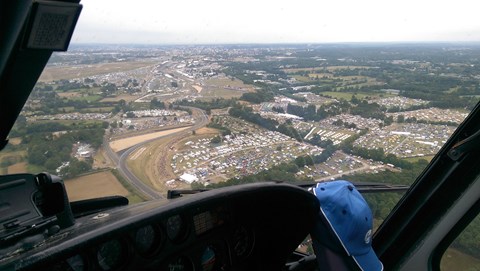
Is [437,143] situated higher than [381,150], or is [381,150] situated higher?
[437,143]

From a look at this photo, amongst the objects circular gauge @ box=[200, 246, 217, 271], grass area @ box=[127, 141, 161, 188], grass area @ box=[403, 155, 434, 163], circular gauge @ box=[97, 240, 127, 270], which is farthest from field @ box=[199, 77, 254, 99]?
circular gauge @ box=[97, 240, 127, 270]

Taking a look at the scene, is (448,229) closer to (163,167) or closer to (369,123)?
(369,123)

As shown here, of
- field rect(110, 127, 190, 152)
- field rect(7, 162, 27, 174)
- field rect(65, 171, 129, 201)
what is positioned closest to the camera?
field rect(7, 162, 27, 174)

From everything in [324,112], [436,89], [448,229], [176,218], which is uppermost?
[436,89]

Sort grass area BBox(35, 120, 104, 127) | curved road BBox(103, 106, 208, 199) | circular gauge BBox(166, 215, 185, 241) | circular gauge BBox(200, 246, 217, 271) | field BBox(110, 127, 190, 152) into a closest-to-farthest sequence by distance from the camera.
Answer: circular gauge BBox(166, 215, 185, 241) < circular gauge BBox(200, 246, 217, 271) < curved road BBox(103, 106, 208, 199) < grass area BBox(35, 120, 104, 127) < field BBox(110, 127, 190, 152)

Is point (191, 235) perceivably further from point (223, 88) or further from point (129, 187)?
point (223, 88)

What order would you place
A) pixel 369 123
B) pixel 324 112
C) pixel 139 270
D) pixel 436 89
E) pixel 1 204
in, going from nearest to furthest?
pixel 1 204 → pixel 139 270 → pixel 436 89 → pixel 369 123 → pixel 324 112

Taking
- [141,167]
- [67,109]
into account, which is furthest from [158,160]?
[67,109]

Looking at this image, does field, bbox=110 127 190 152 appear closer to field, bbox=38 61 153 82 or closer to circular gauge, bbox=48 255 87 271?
field, bbox=38 61 153 82

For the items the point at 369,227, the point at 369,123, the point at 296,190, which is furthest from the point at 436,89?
the point at 296,190
